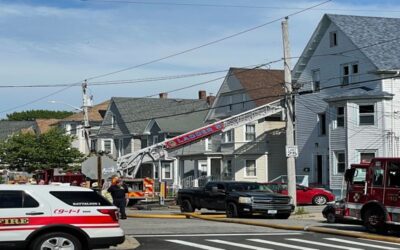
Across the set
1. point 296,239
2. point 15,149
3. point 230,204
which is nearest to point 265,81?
point 15,149

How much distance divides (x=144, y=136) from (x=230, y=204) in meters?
37.8

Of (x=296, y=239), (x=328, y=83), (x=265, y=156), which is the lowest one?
(x=296, y=239)

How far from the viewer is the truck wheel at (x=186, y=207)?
1166 inches

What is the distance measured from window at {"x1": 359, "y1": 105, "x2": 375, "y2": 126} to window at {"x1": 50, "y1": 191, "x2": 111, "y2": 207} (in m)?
28.9

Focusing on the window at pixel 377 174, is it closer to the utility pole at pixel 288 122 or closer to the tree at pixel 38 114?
the utility pole at pixel 288 122

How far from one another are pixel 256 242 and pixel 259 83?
121 ft

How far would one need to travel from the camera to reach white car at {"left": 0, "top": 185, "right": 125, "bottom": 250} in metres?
12.0

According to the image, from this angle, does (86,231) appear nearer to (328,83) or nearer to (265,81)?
(328,83)

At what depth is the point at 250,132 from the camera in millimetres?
50219

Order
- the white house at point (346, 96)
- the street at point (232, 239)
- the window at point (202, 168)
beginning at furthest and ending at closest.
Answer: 1. the window at point (202, 168)
2. the white house at point (346, 96)
3. the street at point (232, 239)

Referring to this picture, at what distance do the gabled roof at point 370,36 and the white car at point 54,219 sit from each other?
29045 millimetres

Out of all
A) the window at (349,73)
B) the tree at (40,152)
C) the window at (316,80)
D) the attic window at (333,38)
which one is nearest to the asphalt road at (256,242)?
the window at (349,73)

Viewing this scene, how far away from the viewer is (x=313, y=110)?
44.3 metres

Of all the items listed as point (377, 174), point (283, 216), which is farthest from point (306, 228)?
point (283, 216)
